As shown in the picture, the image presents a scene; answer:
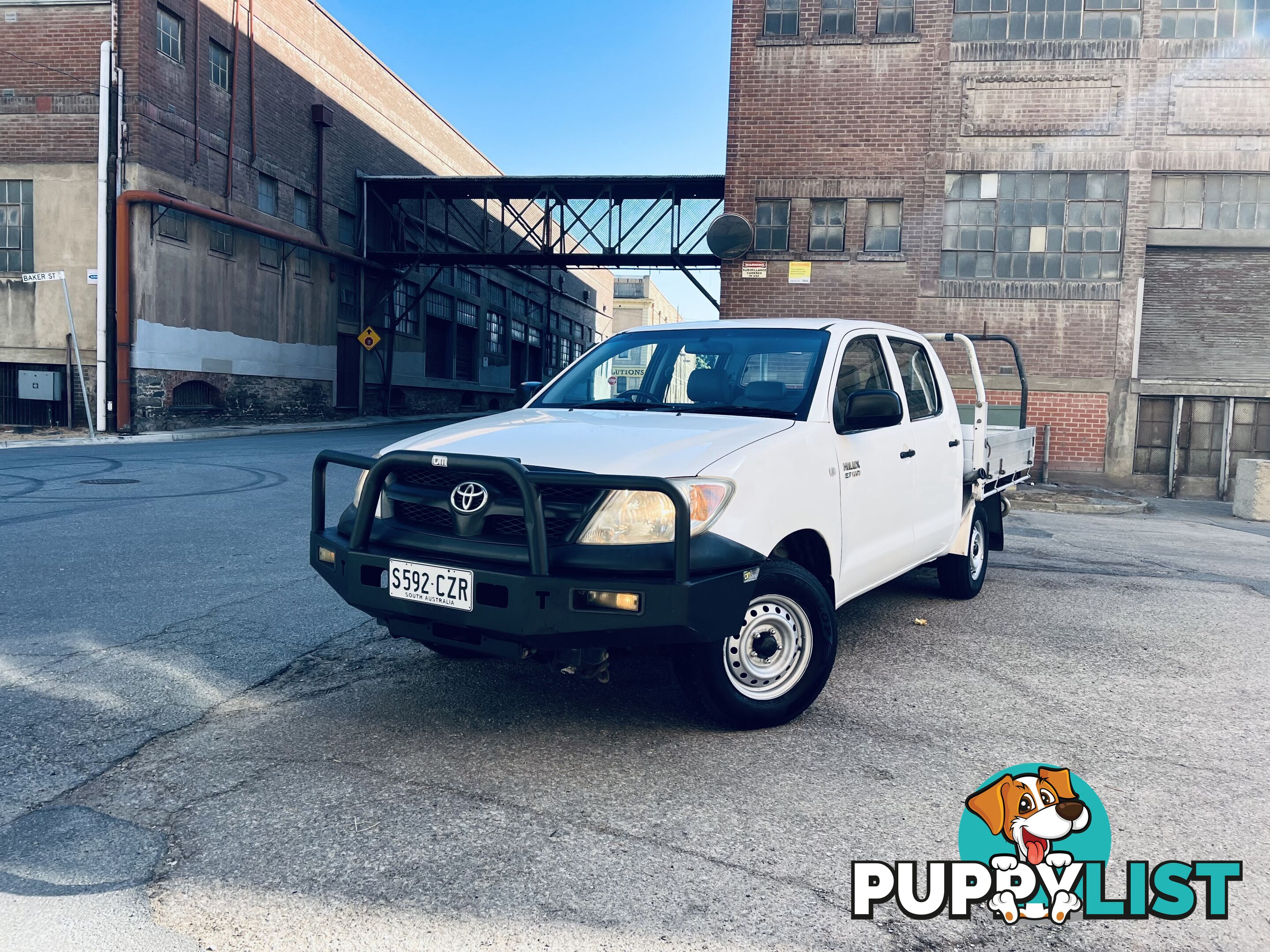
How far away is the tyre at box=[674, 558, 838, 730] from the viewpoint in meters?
3.68

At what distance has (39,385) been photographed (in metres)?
20.9

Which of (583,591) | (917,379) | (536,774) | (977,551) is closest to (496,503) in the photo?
(583,591)

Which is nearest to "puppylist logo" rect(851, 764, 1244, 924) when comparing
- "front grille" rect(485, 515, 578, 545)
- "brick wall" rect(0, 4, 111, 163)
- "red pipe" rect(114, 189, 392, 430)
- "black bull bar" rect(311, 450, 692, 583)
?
"black bull bar" rect(311, 450, 692, 583)

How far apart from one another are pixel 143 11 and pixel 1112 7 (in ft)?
64.3

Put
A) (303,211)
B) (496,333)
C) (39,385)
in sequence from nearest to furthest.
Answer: (39,385) < (303,211) < (496,333)

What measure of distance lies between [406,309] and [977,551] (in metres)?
30.8

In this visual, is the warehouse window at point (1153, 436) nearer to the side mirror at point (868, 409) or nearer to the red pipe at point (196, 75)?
the side mirror at point (868, 409)

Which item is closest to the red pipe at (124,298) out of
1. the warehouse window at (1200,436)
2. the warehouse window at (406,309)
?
the warehouse window at (406,309)

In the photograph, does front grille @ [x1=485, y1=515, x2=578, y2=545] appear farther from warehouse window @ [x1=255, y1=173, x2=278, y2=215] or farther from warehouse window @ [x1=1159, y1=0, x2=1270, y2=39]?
warehouse window @ [x1=255, y1=173, x2=278, y2=215]

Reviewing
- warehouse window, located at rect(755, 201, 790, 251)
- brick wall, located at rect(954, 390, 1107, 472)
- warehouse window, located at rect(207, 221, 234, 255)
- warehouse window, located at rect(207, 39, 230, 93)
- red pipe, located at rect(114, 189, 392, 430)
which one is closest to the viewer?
brick wall, located at rect(954, 390, 1107, 472)

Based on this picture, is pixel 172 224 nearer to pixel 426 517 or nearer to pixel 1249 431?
pixel 426 517

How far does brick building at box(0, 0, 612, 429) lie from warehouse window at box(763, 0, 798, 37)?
44.5ft

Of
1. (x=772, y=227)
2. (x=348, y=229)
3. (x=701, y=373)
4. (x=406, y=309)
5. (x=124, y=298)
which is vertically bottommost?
A: (x=701, y=373)

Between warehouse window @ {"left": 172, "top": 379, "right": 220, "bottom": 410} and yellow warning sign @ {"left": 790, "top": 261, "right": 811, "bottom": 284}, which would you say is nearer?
yellow warning sign @ {"left": 790, "top": 261, "right": 811, "bottom": 284}
